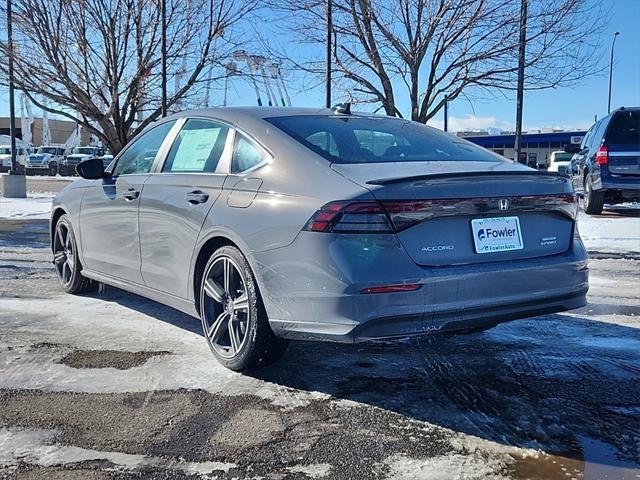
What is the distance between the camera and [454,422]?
308cm

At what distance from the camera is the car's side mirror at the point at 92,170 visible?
197 inches

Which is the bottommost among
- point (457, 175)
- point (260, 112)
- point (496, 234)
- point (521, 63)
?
point (496, 234)

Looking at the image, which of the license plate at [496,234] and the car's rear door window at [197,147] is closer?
the license plate at [496,234]

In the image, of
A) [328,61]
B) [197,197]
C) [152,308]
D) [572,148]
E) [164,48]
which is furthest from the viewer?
[164,48]

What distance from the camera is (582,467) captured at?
264 centimetres

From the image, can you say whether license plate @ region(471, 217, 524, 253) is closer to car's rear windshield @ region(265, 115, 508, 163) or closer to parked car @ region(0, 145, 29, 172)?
car's rear windshield @ region(265, 115, 508, 163)

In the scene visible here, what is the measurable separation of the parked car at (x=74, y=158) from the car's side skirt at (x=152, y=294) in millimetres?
39242

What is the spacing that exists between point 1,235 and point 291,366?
7682 millimetres

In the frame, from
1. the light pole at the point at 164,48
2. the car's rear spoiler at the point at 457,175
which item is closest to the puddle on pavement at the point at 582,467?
the car's rear spoiler at the point at 457,175

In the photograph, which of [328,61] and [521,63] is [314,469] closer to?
[521,63]

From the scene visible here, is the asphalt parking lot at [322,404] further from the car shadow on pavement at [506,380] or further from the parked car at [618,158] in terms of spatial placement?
the parked car at [618,158]

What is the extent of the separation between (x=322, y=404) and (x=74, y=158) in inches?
1909

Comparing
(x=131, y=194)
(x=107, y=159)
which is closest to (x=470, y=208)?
(x=131, y=194)

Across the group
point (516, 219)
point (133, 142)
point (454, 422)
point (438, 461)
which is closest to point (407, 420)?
point (454, 422)
